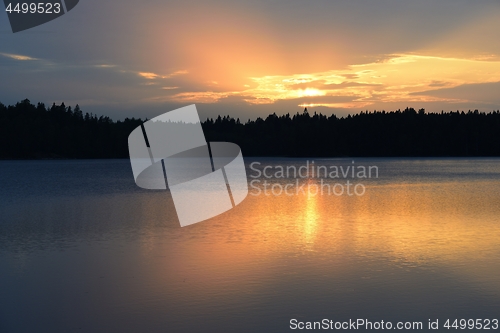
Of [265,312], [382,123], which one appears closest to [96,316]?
[265,312]

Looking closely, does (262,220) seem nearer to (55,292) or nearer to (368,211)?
(368,211)

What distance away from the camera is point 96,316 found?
Result: 30.0ft

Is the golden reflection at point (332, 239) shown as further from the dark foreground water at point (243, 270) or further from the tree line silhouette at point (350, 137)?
the tree line silhouette at point (350, 137)

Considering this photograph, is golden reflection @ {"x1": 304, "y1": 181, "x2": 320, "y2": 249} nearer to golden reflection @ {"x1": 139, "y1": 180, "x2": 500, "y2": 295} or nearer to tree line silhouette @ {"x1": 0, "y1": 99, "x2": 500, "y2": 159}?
golden reflection @ {"x1": 139, "y1": 180, "x2": 500, "y2": 295}

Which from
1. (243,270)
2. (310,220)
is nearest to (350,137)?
(310,220)

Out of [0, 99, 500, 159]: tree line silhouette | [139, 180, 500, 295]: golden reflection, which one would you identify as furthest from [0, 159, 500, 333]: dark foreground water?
[0, 99, 500, 159]: tree line silhouette

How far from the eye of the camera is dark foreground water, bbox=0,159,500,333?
9164 millimetres

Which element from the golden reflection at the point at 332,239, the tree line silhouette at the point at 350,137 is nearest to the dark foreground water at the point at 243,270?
the golden reflection at the point at 332,239

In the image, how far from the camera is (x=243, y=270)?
1238cm

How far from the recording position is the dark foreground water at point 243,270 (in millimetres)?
9164

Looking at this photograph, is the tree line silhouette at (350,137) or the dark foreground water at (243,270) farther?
the tree line silhouette at (350,137)

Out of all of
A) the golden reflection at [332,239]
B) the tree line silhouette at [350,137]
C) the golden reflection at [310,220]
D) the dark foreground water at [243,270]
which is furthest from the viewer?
the tree line silhouette at [350,137]

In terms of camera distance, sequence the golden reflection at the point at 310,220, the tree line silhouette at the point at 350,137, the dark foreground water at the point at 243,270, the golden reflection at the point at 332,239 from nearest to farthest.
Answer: the dark foreground water at the point at 243,270, the golden reflection at the point at 332,239, the golden reflection at the point at 310,220, the tree line silhouette at the point at 350,137

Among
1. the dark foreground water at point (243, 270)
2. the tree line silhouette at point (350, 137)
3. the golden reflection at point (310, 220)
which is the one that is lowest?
the tree line silhouette at point (350, 137)
